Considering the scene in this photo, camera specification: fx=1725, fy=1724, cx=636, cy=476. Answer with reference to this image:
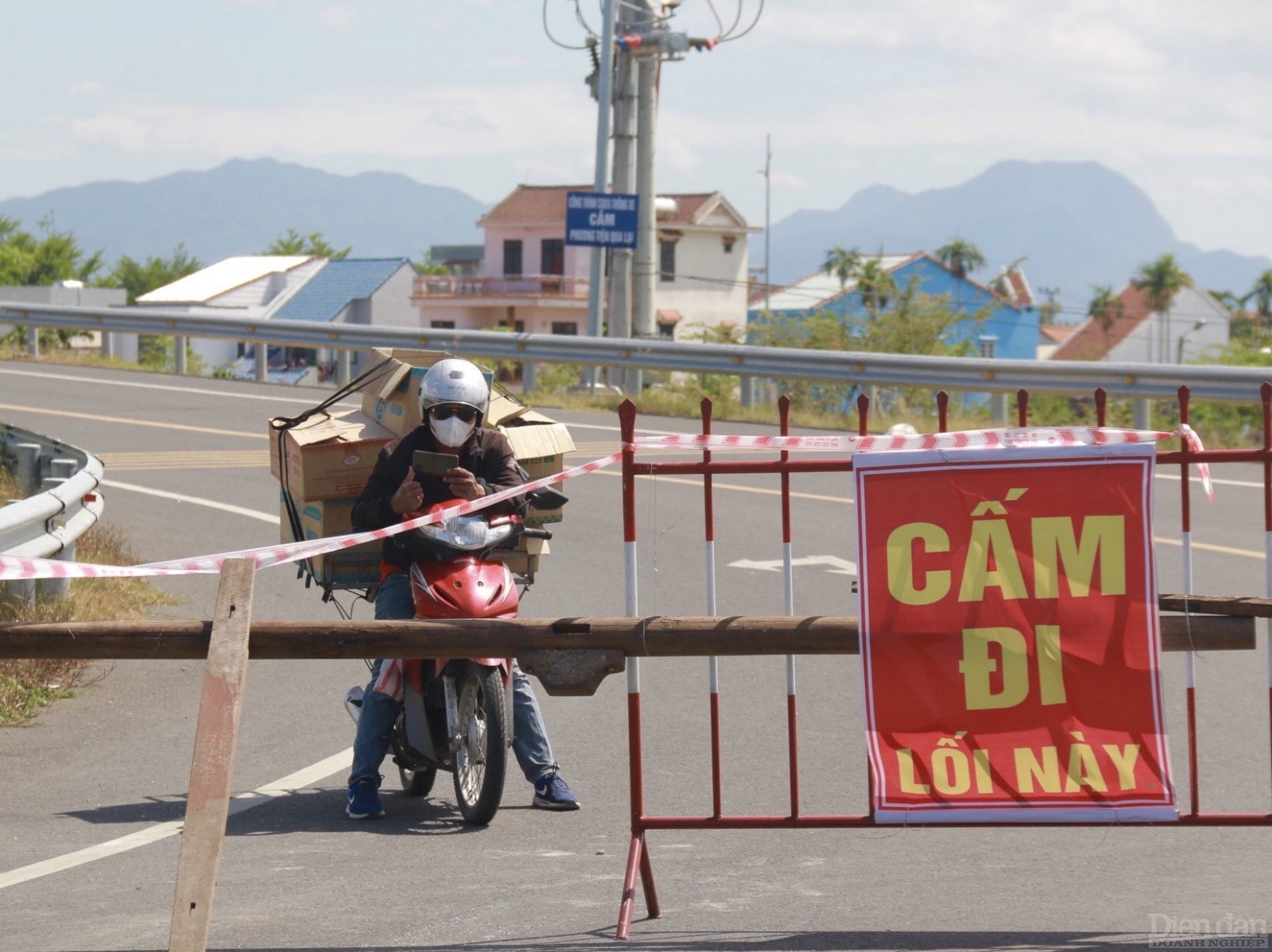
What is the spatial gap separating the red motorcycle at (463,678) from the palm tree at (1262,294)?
551 ft

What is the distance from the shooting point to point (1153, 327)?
438 feet

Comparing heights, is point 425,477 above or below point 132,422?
below

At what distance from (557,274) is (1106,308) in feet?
198

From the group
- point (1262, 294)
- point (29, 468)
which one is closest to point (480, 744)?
point (29, 468)

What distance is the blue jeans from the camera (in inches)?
280

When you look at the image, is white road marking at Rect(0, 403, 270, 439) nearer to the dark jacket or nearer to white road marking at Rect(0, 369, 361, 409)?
white road marking at Rect(0, 369, 361, 409)

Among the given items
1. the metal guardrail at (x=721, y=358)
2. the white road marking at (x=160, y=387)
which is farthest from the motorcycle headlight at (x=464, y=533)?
the white road marking at (x=160, y=387)

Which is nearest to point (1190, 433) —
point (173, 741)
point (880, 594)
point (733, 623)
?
point (880, 594)

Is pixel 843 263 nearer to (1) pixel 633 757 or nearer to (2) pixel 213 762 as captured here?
(1) pixel 633 757

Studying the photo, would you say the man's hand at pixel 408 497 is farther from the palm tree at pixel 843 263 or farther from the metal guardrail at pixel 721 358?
the palm tree at pixel 843 263

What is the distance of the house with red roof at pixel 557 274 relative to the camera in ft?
288

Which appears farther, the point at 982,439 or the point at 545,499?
the point at 545,499

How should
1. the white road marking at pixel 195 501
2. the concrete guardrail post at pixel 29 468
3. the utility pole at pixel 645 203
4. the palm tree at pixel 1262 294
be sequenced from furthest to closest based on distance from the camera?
the palm tree at pixel 1262 294 < the utility pole at pixel 645 203 < the white road marking at pixel 195 501 < the concrete guardrail post at pixel 29 468

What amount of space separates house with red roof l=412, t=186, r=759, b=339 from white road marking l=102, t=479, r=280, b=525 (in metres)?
70.3
